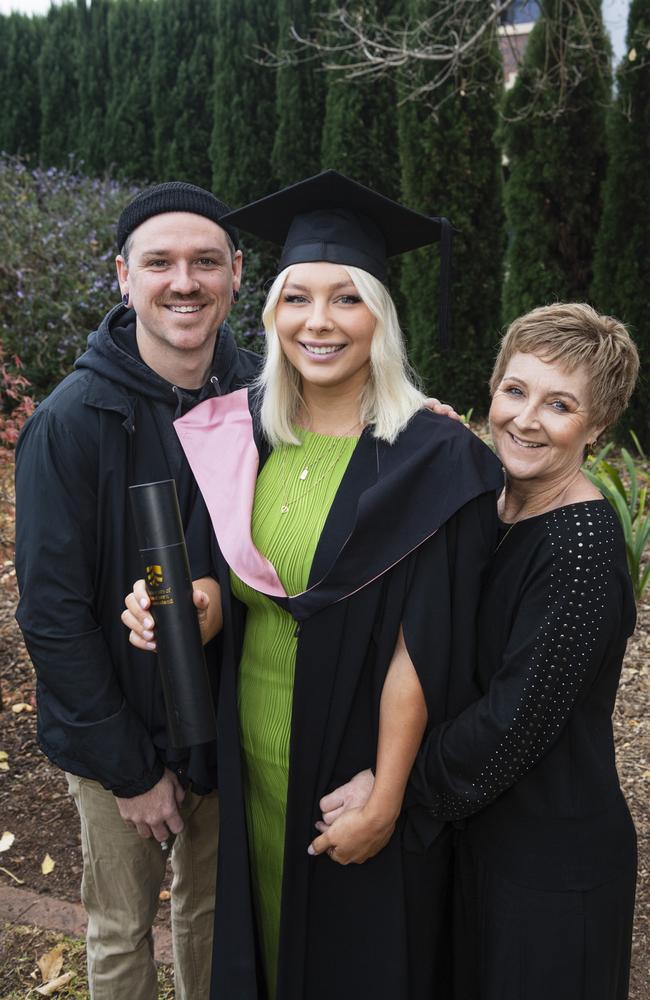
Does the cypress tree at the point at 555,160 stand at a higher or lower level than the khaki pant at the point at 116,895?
higher

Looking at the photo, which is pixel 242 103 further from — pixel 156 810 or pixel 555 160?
pixel 156 810

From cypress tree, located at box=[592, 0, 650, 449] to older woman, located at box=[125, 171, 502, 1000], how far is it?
5434 millimetres

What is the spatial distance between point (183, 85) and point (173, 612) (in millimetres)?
9899

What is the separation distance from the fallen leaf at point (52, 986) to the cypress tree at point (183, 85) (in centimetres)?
909

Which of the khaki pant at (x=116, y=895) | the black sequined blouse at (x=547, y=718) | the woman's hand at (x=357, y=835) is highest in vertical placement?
the black sequined blouse at (x=547, y=718)

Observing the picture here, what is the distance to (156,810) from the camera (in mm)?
2090

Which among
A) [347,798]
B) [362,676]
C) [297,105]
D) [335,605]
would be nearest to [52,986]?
[347,798]

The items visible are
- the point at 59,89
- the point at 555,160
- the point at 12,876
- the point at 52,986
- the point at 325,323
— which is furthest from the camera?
the point at 59,89

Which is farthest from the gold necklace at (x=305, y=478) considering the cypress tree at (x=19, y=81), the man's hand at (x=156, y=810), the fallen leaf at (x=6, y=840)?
the cypress tree at (x=19, y=81)

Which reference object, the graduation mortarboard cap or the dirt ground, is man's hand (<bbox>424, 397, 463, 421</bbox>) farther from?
the dirt ground

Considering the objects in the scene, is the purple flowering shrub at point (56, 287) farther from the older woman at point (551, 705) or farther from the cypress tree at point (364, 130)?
the older woman at point (551, 705)

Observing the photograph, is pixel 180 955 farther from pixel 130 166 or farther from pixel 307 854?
pixel 130 166

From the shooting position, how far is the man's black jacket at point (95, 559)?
196 centimetres

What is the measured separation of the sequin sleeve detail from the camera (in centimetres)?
163
